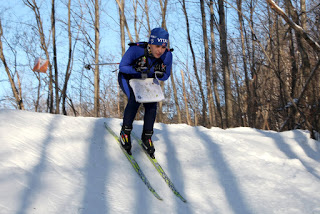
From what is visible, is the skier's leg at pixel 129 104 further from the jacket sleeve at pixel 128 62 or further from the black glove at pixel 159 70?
the black glove at pixel 159 70

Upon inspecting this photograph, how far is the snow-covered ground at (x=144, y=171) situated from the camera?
2.18 m

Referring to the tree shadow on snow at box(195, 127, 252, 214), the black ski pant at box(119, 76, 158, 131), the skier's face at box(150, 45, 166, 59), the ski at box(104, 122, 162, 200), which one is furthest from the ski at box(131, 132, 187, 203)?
the skier's face at box(150, 45, 166, 59)

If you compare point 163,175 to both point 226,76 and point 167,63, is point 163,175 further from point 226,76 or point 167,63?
point 226,76

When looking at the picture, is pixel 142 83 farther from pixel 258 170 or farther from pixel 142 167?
pixel 258 170

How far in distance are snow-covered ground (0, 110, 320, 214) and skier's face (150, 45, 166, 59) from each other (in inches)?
48.2

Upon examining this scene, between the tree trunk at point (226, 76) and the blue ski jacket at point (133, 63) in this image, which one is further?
the tree trunk at point (226, 76)

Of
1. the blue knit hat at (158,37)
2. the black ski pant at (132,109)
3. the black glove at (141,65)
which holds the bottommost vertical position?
the black ski pant at (132,109)

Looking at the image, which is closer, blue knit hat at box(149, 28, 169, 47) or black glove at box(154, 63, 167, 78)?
blue knit hat at box(149, 28, 169, 47)

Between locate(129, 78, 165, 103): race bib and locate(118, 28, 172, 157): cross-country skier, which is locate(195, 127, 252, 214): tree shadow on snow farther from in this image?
locate(129, 78, 165, 103): race bib

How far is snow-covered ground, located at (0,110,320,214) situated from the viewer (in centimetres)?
218

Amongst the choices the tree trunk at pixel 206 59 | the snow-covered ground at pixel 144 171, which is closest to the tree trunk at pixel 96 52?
the tree trunk at pixel 206 59

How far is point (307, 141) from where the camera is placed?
4.57 meters

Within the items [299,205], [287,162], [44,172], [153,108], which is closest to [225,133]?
[287,162]

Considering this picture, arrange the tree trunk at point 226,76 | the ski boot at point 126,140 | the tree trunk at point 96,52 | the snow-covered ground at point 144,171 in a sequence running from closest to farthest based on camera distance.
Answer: the snow-covered ground at point 144,171 → the ski boot at point 126,140 → the tree trunk at point 226,76 → the tree trunk at point 96,52
